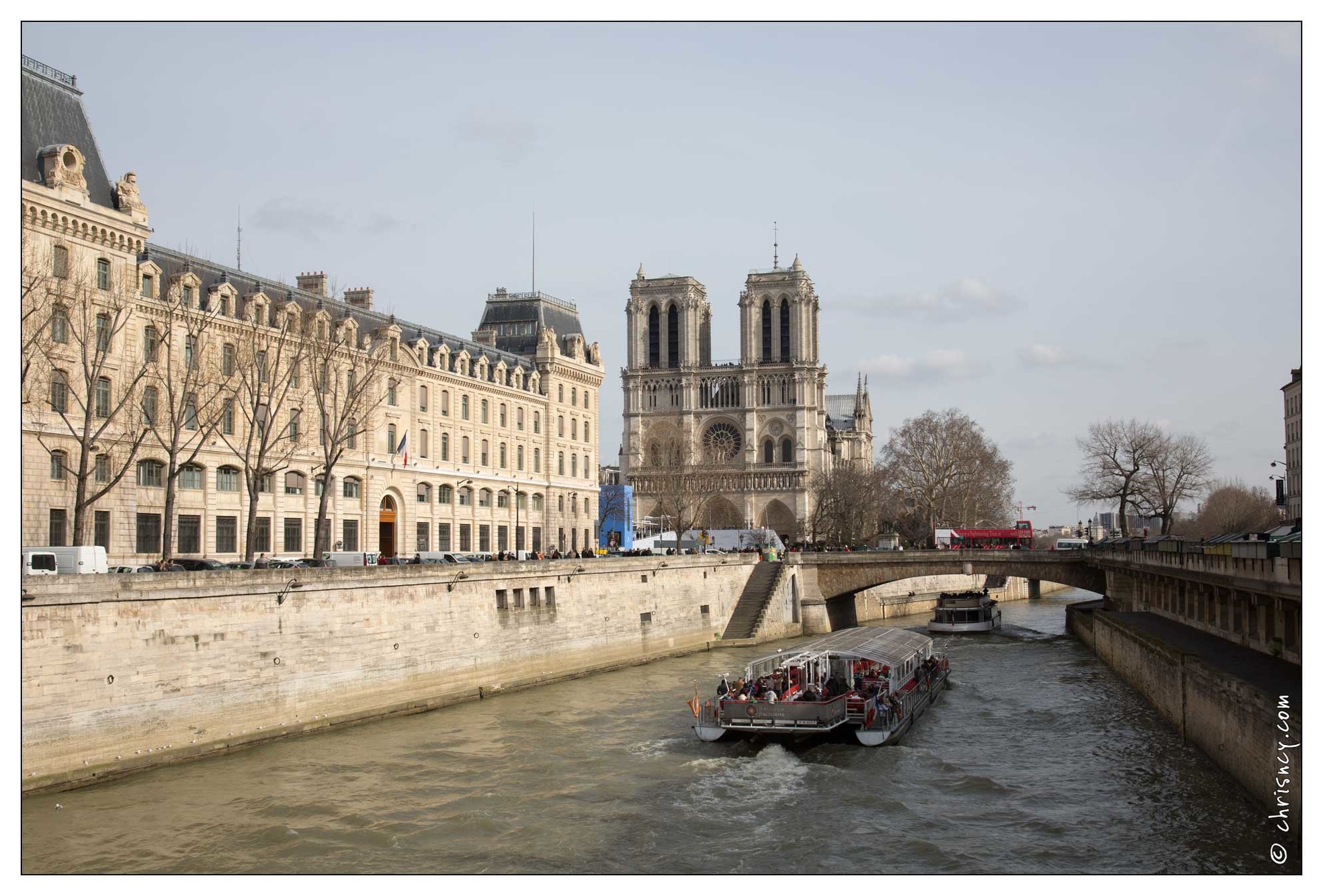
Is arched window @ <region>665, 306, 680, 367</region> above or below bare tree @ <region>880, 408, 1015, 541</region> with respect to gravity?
above

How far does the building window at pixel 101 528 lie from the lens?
50406 millimetres

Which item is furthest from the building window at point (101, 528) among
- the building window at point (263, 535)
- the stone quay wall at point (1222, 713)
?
the stone quay wall at point (1222, 713)

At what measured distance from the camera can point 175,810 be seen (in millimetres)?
29016

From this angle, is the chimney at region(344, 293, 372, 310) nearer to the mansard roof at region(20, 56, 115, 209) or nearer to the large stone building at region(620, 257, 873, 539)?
the mansard roof at region(20, 56, 115, 209)

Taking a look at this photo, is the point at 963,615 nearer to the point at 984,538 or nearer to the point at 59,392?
the point at 984,538

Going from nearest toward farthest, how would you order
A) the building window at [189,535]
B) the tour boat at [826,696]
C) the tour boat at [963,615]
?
the tour boat at [826,696] < the building window at [189,535] < the tour boat at [963,615]

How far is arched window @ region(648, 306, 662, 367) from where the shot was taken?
6516 inches

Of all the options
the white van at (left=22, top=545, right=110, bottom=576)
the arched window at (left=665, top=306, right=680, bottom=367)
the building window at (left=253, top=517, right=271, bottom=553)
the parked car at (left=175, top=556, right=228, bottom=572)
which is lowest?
the parked car at (left=175, top=556, right=228, bottom=572)

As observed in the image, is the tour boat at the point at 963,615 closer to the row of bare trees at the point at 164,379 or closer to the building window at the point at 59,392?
the row of bare trees at the point at 164,379

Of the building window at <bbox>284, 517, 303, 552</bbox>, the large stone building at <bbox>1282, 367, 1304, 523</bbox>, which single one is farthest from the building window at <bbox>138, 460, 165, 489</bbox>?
the large stone building at <bbox>1282, 367, 1304, 523</bbox>

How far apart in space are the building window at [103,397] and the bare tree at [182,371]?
4.48 feet

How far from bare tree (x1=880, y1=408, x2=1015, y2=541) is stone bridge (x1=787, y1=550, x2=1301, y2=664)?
46.1 m

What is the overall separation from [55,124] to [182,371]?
37.1 ft

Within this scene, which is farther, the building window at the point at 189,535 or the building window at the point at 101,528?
the building window at the point at 189,535
